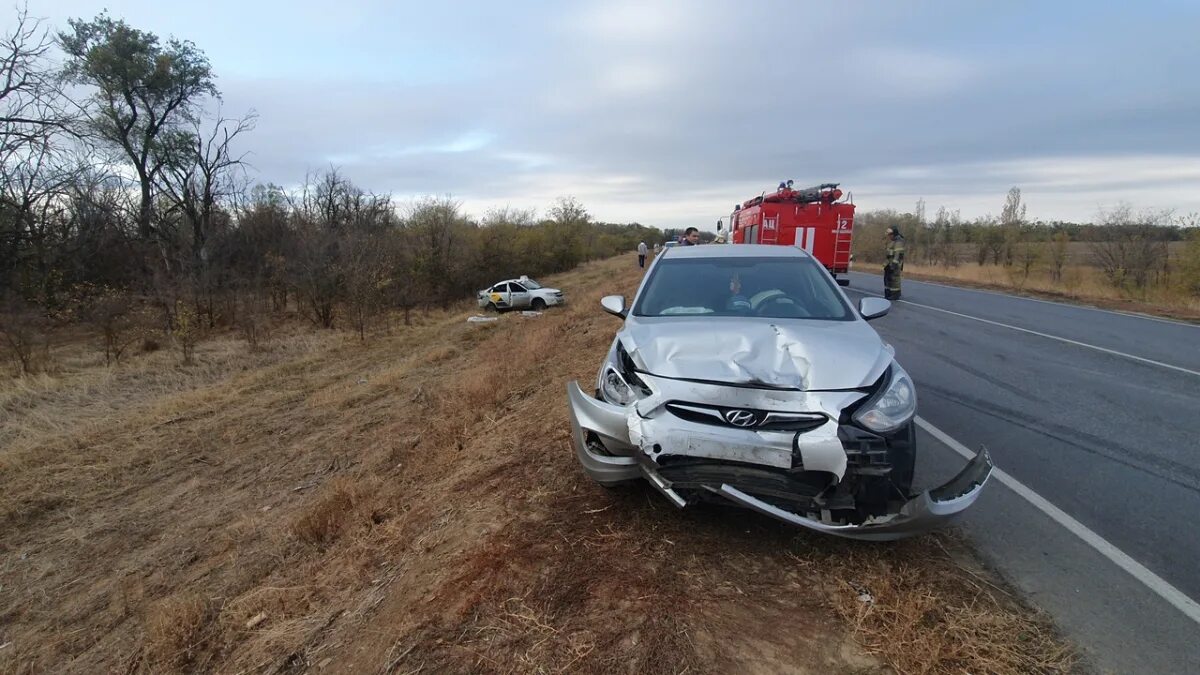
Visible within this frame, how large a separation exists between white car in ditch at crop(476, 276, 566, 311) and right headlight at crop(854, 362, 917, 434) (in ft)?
71.7

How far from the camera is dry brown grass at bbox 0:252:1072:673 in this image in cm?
227

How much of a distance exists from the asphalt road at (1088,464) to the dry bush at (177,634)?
15.2 ft

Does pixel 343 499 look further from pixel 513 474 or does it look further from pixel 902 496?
pixel 902 496

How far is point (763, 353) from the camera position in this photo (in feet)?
9.41

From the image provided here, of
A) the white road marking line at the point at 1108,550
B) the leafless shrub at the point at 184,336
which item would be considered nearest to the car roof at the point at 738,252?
the white road marking line at the point at 1108,550

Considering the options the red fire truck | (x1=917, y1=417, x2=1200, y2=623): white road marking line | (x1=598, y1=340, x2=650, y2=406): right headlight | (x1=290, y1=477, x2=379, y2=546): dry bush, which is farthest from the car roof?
the red fire truck

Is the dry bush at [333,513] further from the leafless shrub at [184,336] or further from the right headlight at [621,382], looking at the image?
the leafless shrub at [184,336]

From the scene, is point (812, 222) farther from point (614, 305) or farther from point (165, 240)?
point (165, 240)

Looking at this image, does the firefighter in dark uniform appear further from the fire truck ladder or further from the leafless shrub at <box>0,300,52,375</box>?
the leafless shrub at <box>0,300,52,375</box>

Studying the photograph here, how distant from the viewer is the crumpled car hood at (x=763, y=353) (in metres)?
2.69

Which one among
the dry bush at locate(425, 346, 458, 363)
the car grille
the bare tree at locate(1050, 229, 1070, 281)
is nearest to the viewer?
the car grille

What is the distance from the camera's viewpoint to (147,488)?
23.6 feet

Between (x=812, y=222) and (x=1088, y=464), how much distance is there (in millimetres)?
11129

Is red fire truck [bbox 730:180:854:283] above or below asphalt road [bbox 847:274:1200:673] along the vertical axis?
above
